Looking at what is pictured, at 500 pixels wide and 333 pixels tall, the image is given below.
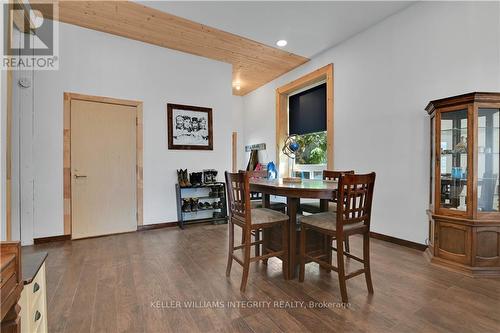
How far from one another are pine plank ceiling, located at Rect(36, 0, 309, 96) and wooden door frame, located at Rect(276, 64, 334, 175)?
0.37 meters

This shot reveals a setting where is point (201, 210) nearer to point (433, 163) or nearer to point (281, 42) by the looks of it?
point (281, 42)

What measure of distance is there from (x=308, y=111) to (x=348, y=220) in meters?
3.50

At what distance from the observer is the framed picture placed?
4.27m

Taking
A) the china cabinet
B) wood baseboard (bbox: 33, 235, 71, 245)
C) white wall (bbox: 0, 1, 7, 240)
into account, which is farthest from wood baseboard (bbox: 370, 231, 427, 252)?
white wall (bbox: 0, 1, 7, 240)

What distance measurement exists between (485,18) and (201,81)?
392cm

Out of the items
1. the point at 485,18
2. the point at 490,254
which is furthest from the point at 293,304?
the point at 485,18

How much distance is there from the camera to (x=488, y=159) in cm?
244

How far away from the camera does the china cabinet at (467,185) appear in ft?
7.70

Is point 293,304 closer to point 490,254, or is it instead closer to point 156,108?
point 490,254

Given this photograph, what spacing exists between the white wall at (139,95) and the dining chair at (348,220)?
2833mm

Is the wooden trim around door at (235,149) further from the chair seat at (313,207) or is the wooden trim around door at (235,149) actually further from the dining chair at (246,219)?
the dining chair at (246,219)

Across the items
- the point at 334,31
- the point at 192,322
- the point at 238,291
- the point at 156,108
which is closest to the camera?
the point at 192,322

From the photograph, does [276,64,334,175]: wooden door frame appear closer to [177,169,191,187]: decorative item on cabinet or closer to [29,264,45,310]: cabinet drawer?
[177,169,191,187]: decorative item on cabinet

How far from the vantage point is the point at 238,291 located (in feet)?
6.77
